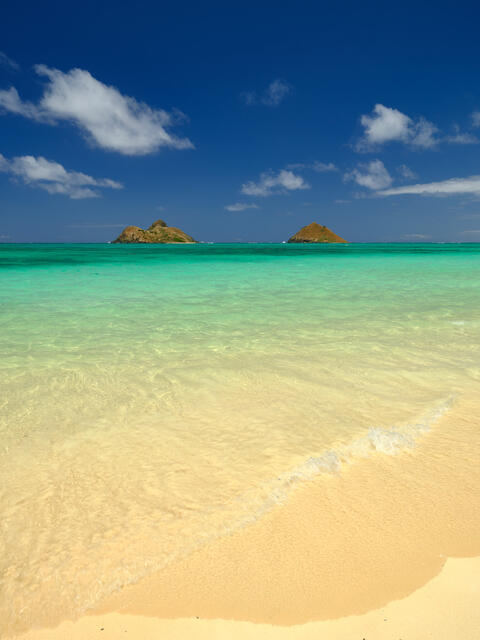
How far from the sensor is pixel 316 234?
19038 centimetres

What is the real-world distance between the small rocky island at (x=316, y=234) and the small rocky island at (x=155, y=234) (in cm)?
6086

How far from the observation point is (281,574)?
1.91 m

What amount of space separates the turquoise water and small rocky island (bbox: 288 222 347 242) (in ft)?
620

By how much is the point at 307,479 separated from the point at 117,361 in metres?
3.66

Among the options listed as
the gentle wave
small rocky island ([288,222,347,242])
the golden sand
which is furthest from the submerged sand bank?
small rocky island ([288,222,347,242])

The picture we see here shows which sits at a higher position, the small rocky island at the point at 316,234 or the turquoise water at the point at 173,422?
the small rocky island at the point at 316,234

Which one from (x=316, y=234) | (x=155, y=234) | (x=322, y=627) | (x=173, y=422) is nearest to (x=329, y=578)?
(x=322, y=627)

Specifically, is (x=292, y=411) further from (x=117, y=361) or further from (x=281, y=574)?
(x=117, y=361)

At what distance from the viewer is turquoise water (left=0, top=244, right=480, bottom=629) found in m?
2.12

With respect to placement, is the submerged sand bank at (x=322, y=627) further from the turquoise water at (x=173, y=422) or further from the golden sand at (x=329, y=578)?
the turquoise water at (x=173, y=422)

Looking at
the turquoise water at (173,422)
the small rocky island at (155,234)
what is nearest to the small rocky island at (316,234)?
the small rocky island at (155,234)

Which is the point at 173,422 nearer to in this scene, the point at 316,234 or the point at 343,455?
the point at 343,455

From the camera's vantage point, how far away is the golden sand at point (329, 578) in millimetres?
1687

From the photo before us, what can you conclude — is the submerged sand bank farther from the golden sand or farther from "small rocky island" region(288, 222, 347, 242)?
"small rocky island" region(288, 222, 347, 242)
